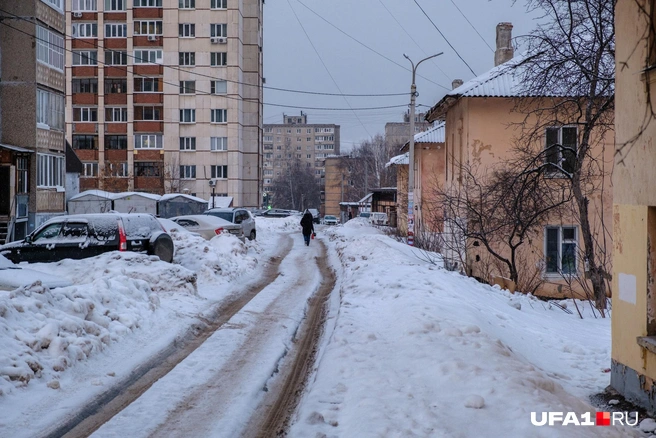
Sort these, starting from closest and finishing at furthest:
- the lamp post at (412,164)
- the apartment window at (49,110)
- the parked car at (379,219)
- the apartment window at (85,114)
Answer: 1. the lamp post at (412,164)
2. the apartment window at (49,110)
3. the parked car at (379,219)
4. the apartment window at (85,114)

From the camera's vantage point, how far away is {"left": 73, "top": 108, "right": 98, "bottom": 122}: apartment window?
64875 millimetres

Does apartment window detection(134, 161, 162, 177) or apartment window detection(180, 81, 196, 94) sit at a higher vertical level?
apartment window detection(180, 81, 196, 94)

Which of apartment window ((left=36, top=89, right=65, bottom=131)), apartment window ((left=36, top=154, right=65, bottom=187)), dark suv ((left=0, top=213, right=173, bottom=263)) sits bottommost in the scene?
dark suv ((left=0, top=213, right=173, bottom=263))

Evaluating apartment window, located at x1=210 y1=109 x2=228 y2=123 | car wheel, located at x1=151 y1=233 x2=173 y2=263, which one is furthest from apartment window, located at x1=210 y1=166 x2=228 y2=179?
car wheel, located at x1=151 y1=233 x2=173 y2=263

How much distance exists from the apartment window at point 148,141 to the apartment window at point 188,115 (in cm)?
287

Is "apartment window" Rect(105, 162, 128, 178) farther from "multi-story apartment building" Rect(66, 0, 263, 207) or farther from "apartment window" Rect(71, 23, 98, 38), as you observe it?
"apartment window" Rect(71, 23, 98, 38)

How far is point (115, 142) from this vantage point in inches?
2554

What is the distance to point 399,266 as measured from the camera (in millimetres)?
15719

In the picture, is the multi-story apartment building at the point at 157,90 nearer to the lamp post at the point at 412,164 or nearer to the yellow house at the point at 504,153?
the lamp post at the point at 412,164

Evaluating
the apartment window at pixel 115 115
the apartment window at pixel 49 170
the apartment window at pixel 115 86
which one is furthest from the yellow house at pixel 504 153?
the apartment window at pixel 115 86

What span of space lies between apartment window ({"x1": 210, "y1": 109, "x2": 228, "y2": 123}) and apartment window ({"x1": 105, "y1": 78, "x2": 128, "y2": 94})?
29.1 feet

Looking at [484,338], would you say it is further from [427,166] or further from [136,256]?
[427,166]

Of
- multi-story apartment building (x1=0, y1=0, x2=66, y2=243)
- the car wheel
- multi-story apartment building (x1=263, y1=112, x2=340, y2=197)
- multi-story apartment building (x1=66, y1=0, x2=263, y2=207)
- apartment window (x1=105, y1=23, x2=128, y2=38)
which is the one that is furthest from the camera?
multi-story apartment building (x1=263, y1=112, x2=340, y2=197)

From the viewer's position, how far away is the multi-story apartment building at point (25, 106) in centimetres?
2883
